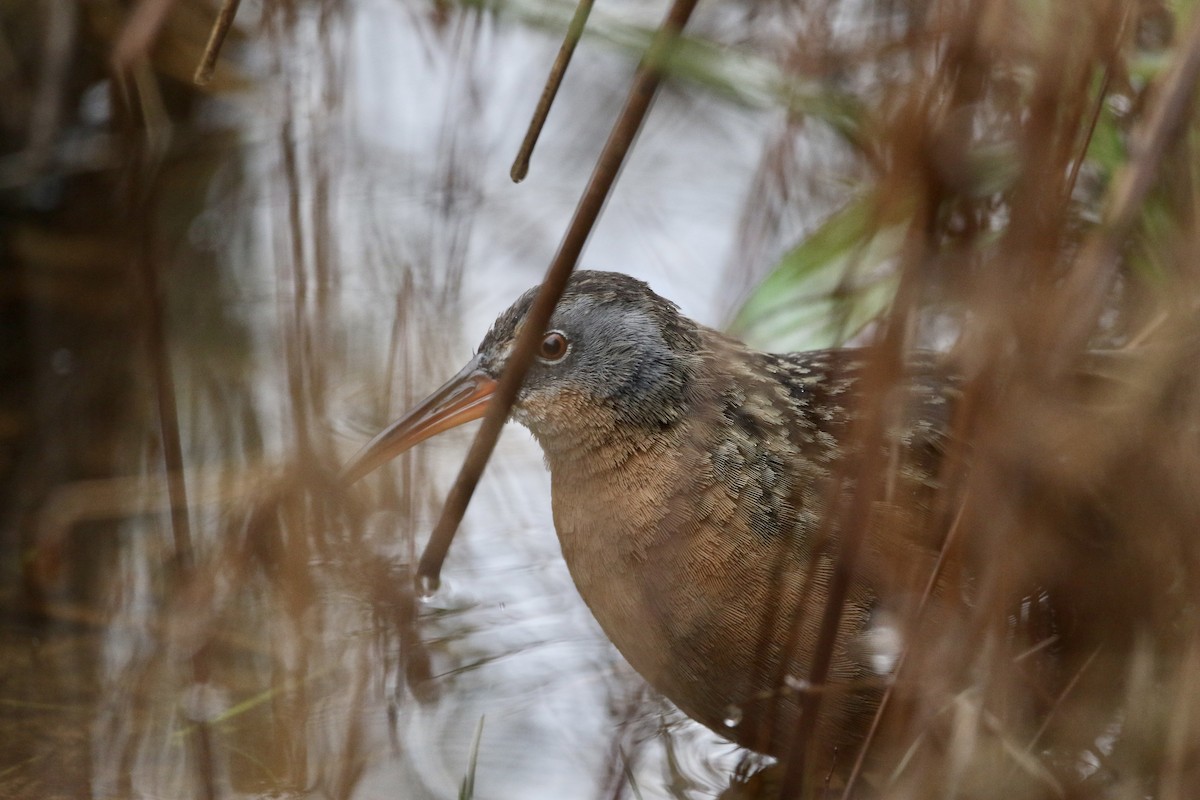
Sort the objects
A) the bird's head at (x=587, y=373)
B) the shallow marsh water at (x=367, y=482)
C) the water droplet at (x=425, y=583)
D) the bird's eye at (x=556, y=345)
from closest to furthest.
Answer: the water droplet at (x=425, y=583) → the shallow marsh water at (x=367, y=482) → the bird's head at (x=587, y=373) → the bird's eye at (x=556, y=345)

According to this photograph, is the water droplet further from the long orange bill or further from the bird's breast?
the long orange bill

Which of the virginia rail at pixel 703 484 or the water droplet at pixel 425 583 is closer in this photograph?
the water droplet at pixel 425 583

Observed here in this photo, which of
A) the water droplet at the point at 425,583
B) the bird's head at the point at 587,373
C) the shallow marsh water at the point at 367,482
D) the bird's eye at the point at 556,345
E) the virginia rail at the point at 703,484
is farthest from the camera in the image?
the bird's eye at the point at 556,345

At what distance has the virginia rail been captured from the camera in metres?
2.61

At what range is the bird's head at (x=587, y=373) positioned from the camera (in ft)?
9.52

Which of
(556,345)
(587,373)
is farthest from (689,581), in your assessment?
(556,345)

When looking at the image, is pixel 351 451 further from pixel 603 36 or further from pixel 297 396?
pixel 297 396

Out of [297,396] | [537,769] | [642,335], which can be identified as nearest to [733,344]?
[642,335]

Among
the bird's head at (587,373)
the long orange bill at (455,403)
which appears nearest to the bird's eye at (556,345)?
the bird's head at (587,373)

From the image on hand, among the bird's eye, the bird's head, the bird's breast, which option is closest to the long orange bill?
the bird's head

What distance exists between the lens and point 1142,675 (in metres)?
2.33

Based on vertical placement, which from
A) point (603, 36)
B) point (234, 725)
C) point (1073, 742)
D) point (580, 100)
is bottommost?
point (234, 725)

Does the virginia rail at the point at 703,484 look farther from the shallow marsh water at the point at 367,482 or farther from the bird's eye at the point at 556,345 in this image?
the shallow marsh water at the point at 367,482

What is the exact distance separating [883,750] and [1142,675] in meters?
0.58
